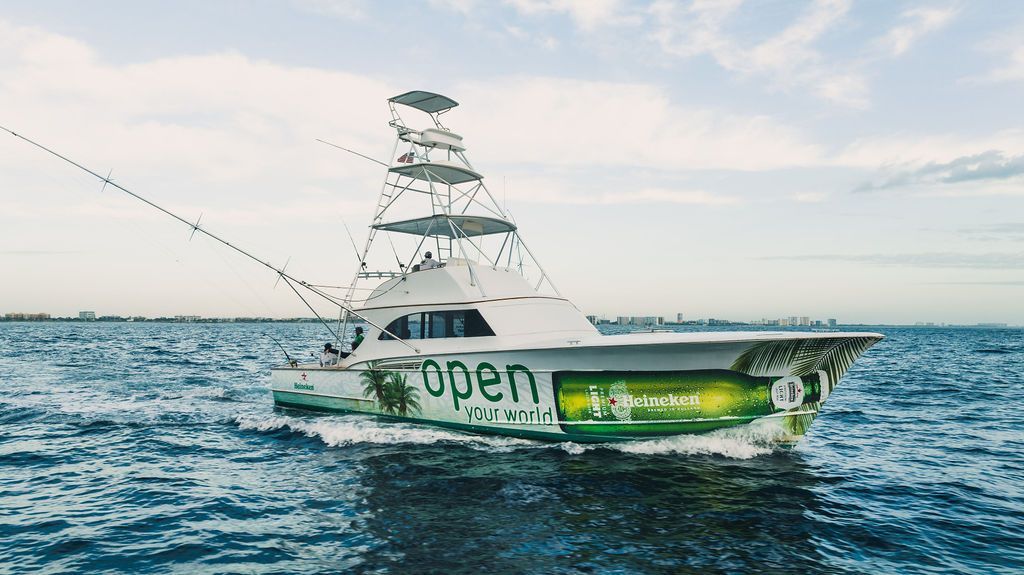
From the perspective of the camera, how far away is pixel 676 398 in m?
9.78

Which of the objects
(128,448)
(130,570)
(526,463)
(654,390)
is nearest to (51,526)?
(130,570)

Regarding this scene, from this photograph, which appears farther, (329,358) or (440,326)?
(329,358)

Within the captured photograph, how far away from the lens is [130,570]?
6.15 m

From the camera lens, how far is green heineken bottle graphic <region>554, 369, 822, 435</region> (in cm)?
966

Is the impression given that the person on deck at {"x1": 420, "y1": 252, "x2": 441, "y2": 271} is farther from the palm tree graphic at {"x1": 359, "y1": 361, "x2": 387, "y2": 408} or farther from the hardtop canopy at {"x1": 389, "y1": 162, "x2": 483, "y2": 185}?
the palm tree graphic at {"x1": 359, "y1": 361, "x2": 387, "y2": 408}

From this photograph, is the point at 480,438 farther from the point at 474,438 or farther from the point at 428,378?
the point at 428,378

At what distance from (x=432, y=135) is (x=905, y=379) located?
25696mm

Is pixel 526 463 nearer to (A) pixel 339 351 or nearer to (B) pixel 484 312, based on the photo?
(B) pixel 484 312

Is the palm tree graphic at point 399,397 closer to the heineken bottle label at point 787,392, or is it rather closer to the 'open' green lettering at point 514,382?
the 'open' green lettering at point 514,382

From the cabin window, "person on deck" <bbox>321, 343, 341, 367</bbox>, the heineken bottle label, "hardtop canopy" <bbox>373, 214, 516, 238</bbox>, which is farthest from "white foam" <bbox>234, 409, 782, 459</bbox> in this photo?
"hardtop canopy" <bbox>373, 214, 516, 238</bbox>

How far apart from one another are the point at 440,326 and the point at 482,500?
16.2 feet

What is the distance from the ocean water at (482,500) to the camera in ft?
21.2

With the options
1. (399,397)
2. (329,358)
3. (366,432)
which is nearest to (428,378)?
(399,397)

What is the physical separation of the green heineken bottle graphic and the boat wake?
296mm
